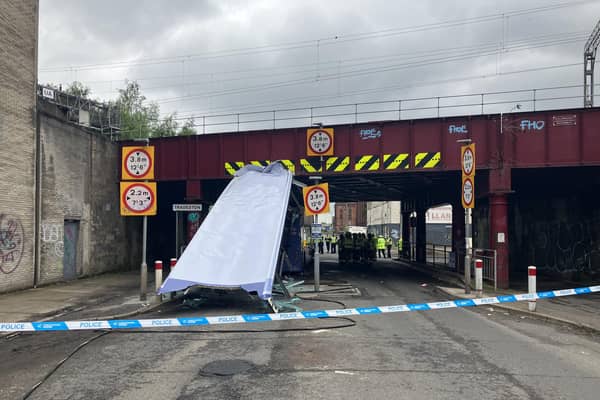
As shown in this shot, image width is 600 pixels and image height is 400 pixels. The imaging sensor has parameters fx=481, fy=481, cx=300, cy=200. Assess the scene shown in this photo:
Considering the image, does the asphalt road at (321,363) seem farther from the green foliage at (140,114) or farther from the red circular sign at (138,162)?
the green foliage at (140,114)

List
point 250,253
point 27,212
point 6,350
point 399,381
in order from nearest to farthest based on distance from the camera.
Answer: point 399,381, point 6,350, point 250,253, point 27,212

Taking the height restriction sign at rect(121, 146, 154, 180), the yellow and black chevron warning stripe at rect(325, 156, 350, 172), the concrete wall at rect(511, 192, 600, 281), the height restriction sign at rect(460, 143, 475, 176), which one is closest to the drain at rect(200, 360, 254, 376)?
the height restriction sign at rect(121, 146, 154, 180)

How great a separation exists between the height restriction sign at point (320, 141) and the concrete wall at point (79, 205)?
8.89 m

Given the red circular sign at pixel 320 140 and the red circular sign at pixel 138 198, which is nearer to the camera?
the red circular sign at pixel 138 198

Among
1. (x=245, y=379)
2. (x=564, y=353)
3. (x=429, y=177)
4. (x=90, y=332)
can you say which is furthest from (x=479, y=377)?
(x=429, y=177)

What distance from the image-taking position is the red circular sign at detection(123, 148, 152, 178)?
39.7 ft

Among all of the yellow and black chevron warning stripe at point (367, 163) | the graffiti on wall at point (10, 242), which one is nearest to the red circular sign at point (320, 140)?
the yellow and black chevron warning stripe at point (367, 163)

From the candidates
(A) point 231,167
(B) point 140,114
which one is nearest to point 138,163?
(A) point 231,167

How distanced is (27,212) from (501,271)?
15674 mm

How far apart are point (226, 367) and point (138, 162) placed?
721 cm

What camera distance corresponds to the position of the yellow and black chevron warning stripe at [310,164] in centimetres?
1956

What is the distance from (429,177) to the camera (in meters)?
22.2

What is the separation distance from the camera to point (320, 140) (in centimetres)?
1878

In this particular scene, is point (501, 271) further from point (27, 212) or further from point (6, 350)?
point (27, 212)
